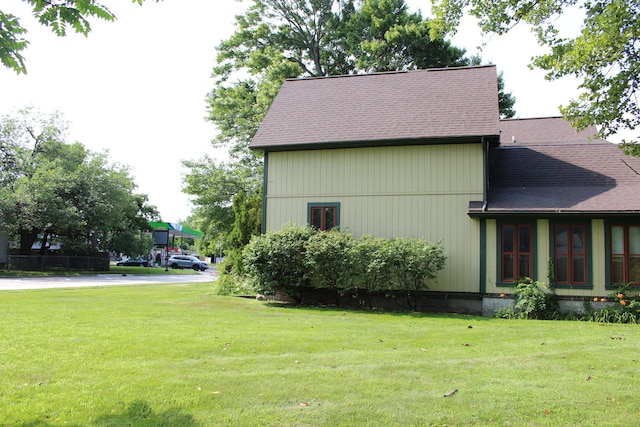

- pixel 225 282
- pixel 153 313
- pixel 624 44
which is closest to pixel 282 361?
pixel 153 313

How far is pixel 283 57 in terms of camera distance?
31.0 meters

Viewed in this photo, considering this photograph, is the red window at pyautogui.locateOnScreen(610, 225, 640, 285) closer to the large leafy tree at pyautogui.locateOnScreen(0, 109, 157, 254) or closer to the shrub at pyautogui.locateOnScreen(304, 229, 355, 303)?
the shrub at pyautogui.locateOnScreen(304, 229, 355, 303)

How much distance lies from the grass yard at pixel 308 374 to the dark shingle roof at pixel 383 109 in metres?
6.78

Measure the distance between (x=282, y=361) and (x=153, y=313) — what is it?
617cm

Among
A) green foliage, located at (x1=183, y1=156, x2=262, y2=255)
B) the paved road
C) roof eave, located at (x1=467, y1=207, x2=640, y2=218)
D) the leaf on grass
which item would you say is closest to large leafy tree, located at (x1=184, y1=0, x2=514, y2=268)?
green foliage, located at (x1=183, y1=156, x2=262, y2=255)

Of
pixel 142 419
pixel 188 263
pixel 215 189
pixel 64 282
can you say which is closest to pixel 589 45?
pixel 142 419

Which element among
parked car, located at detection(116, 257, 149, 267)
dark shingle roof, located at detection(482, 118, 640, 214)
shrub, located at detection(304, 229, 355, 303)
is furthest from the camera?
parked car, located at detection(116, 257, 149, 267)

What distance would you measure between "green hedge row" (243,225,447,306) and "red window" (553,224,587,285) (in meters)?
3.01

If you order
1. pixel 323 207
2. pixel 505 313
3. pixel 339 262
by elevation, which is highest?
pixel 323 207

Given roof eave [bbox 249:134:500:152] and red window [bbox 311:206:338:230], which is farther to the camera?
red window [bbox 311:206:338:230]

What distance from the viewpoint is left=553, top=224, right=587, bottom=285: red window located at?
1353 cm

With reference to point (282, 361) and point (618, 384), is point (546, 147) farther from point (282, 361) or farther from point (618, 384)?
point (282, 361)

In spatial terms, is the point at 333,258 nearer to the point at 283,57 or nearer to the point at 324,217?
the point at 324,217

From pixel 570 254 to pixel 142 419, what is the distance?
12.2 meters
